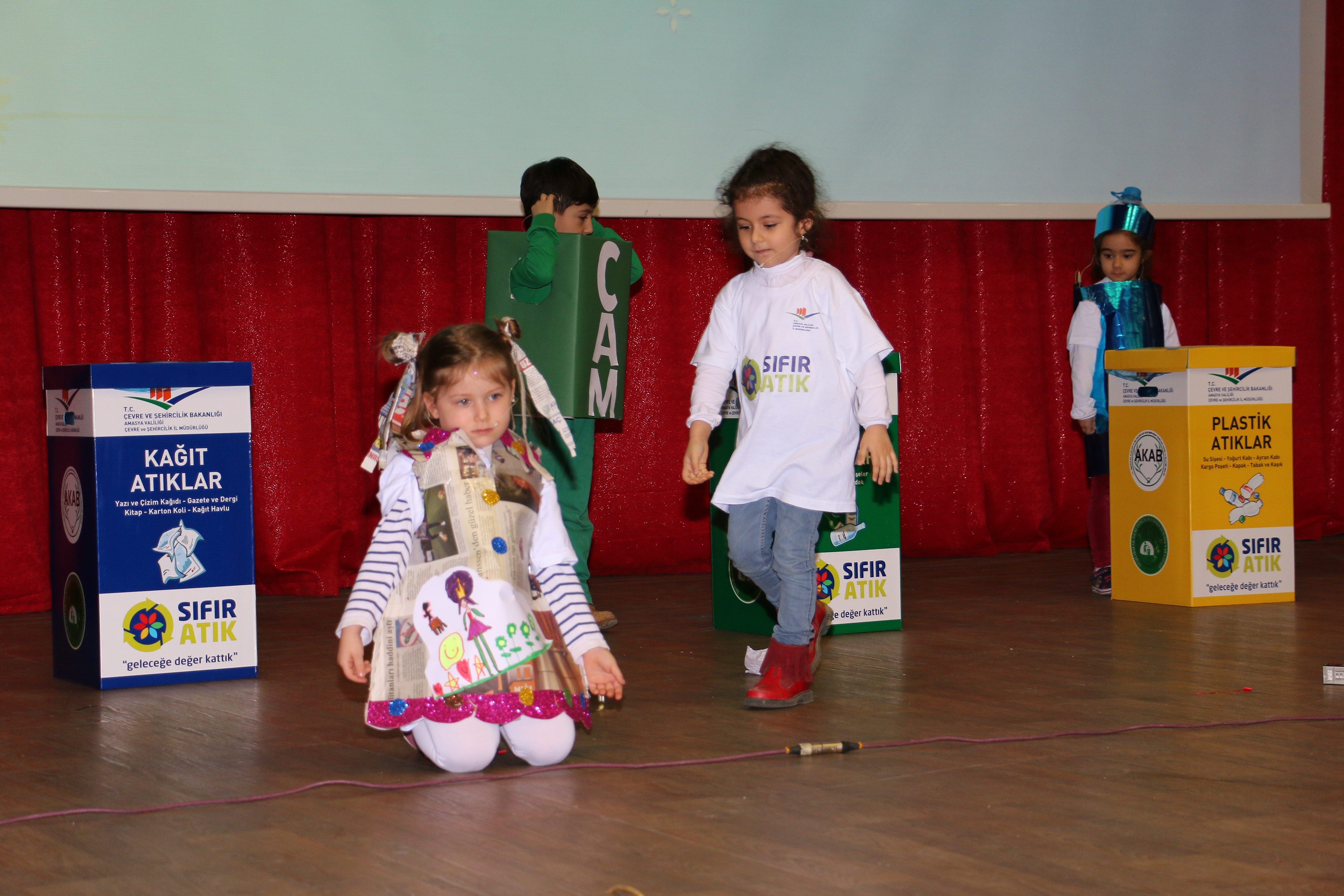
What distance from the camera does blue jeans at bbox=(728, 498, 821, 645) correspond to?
258 centimetres

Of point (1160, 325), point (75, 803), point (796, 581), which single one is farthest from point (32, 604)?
point (1160, 325)

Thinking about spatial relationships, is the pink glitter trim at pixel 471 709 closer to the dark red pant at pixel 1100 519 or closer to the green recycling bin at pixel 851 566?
the green recycling bin at pixel 851 566

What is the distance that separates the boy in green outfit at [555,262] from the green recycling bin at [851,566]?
0.33m

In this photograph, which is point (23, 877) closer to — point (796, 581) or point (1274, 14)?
point (796, 581)

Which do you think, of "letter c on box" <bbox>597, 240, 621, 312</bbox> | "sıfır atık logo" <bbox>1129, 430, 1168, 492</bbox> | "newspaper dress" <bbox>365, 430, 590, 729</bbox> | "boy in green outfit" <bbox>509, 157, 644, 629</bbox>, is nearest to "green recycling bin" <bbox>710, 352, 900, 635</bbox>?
"boy in green outfit" <bbox>509, 157, 644, 629</bbox>

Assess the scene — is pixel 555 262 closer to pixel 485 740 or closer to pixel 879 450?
pixel 879 450

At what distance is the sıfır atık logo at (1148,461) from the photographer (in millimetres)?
3684

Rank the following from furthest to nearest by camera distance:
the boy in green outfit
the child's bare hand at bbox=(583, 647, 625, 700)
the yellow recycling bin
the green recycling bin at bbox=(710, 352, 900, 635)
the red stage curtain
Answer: the red stage curtain < the yellow recycling bin < the green recycling bin at bbox=(710, 352, 900, 635) < the boy in green outfit < the child's bare hand at bbox=(583, 647, 625, 700)

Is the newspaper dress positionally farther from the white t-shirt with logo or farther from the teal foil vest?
the teal foil vest

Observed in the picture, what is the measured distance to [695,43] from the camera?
4.05m

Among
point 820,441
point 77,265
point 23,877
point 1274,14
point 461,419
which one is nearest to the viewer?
point 23,877

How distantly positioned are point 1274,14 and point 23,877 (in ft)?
15.8

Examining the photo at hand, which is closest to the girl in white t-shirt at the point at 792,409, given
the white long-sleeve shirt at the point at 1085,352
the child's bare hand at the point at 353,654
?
the child's bare hand at the point at 353,654

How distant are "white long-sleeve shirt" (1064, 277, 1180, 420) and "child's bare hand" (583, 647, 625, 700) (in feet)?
7.62
